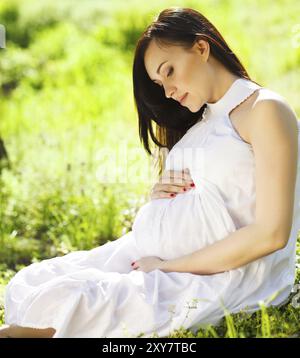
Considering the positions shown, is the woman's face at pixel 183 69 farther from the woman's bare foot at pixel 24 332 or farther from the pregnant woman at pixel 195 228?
the woman's bare foot at pixel 24 332

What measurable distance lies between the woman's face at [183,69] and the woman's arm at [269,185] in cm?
28

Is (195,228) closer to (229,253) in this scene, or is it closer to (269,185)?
(229,253)

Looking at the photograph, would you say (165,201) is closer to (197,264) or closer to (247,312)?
(197,264)

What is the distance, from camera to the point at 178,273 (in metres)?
2.76

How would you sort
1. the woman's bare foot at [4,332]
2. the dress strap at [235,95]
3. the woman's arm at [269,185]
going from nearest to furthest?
1. the woman's arm at [269,185]
2. the woman's bare foot at [4,332]
3. the dress strap at [235,95]

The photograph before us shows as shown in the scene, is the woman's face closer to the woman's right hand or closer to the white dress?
the white dress

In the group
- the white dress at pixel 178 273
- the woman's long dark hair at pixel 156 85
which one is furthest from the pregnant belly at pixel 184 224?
the woman's long dark hair at pixel 156 85

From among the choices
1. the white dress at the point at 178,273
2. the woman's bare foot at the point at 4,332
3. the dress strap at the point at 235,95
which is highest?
the dress strap at the point at 235,95

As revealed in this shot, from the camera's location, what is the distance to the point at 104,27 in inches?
372

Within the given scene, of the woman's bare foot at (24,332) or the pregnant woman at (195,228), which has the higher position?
the pregnant woman at (195,228)

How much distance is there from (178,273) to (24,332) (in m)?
0.59

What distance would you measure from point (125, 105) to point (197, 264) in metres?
4.81

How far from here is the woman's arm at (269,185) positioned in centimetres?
259

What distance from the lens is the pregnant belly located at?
277 centimetres
